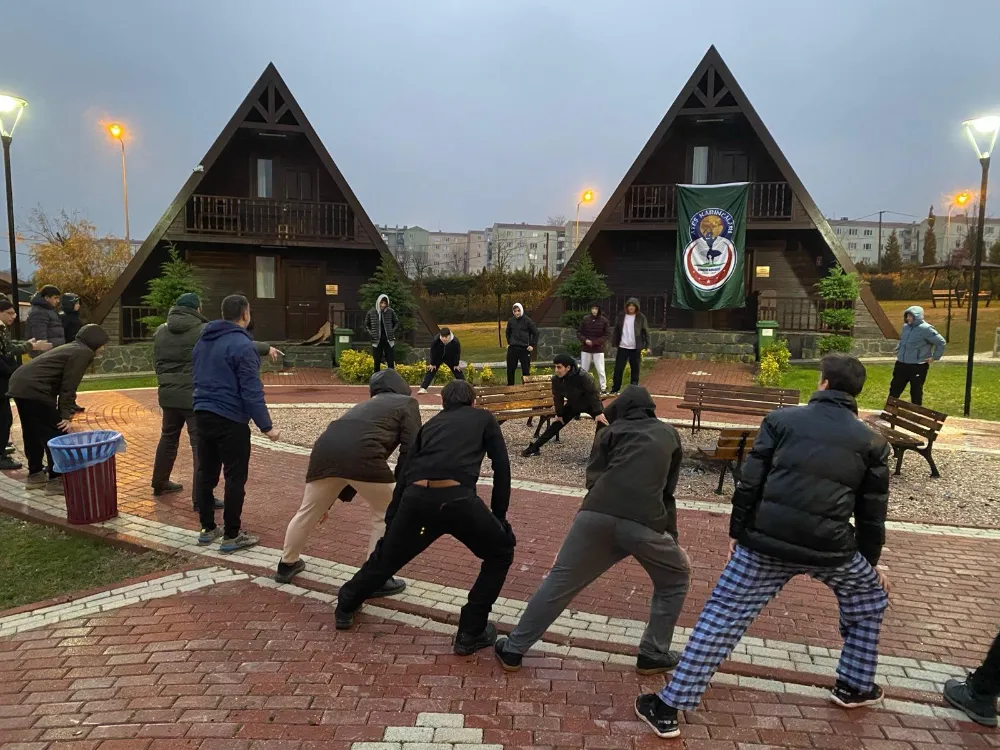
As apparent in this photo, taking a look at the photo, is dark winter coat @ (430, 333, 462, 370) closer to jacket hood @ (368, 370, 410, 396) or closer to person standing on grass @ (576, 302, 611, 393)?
person standing on grass @ (576, 302, 611, 393)

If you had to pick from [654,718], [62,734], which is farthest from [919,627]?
[62,734]

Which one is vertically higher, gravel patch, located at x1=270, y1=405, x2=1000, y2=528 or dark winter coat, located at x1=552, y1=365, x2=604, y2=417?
dark winter coat, located at x1=552, y1=365, x2=604, y2=417

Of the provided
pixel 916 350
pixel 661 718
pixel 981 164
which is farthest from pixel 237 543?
pixel 981 164

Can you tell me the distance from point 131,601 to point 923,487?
8.02 meters

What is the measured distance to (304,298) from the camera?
20484mm

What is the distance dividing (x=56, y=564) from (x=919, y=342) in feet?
36.2

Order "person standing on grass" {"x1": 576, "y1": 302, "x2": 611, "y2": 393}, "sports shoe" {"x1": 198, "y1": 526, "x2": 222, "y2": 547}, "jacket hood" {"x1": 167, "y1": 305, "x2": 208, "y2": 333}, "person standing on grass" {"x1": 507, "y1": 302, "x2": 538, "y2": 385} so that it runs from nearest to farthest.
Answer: "sports shoe" {"x1": 198, "y1": 526, "x2": 222, "y2": 547} < "jacket hood" {"x1": 167, "y1": 305, "x2": 208, "y2": 333} < "person standing on grass" {"x1": 576, "y1": 302, "x2": 611, "y2": 393} < "person standing on grass" {"x1": 507, "y1": 302, "x2": 538, "y2": 385}

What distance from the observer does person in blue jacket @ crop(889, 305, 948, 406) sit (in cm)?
969

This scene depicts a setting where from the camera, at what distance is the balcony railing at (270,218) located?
62.3 ft

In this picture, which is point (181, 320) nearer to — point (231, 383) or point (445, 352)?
point (231, 383)

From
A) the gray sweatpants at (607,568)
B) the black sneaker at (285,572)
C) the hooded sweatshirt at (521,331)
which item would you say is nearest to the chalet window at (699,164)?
the hooded sweatshirt at (521,331)

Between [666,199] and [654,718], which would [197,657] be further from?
[666,199]

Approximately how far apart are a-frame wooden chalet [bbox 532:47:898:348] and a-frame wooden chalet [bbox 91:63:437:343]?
20.2ft

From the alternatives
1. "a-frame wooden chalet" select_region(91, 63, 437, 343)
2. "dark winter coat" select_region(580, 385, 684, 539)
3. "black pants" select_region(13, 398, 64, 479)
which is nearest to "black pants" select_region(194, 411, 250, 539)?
"black pants" select_region(13, 398, 64, 479)
